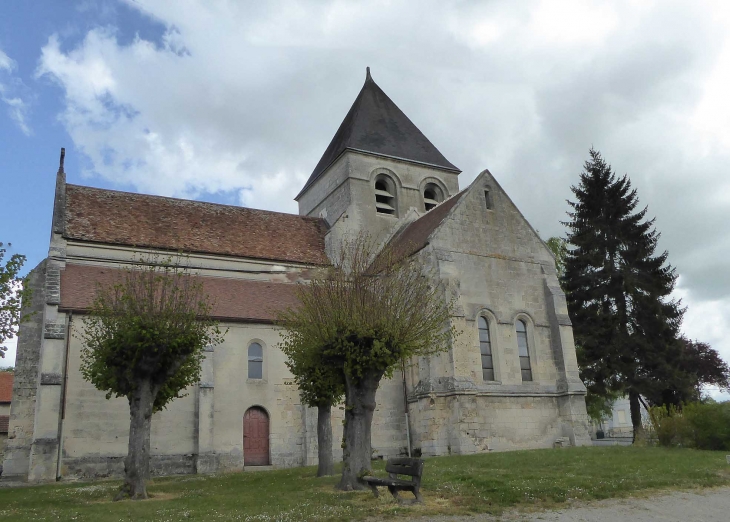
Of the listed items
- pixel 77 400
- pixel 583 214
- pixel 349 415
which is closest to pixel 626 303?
pixel 583 214

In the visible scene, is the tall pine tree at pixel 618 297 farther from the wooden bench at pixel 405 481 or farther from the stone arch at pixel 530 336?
the wooden bench at pixel 405 481

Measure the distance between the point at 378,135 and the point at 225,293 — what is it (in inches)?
526

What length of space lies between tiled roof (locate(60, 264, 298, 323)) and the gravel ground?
39.6ft

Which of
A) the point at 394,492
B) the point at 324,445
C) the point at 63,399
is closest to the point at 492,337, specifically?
the point at 324,445

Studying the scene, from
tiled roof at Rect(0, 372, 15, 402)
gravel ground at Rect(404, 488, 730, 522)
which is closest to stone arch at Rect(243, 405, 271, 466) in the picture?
gravel ground at Rect(404, 488, 730, 522)

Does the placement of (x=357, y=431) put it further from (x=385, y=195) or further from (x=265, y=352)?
(x=385, y=195)

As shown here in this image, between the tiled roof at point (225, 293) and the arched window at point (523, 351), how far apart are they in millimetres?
9078

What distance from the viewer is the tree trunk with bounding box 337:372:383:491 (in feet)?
42.0

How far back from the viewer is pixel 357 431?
43.9 feet

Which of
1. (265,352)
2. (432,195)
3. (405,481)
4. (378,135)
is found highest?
(378,135)

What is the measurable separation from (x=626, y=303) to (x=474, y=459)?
50.8ft

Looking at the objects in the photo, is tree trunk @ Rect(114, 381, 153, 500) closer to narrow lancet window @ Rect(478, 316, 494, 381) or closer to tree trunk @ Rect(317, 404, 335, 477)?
tree trunk @ Rect(317, 404, 335, 477)

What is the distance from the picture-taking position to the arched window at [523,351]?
23812mm

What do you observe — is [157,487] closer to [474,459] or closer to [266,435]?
[266,435]
